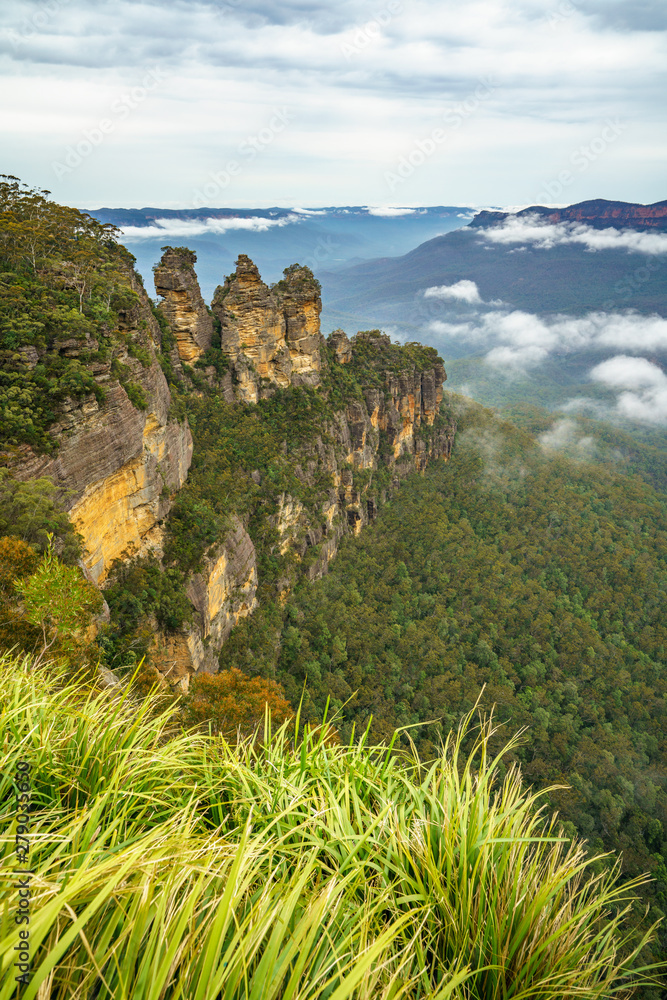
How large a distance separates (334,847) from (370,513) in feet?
133

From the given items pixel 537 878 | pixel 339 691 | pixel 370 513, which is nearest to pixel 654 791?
pixel 339 691

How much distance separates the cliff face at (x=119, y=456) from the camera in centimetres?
1462

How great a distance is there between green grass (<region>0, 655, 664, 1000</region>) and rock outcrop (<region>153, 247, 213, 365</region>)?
2850 centimetres

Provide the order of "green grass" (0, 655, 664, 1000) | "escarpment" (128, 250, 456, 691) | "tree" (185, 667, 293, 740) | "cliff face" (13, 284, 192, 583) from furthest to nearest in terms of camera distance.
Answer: "escarpment" (128, 250, 456, 691) → "cliff face" (13, 284, 192, 583) → "tree" (185, 667, 293, 740) → "green grass" (0, 655, 664, 1000)

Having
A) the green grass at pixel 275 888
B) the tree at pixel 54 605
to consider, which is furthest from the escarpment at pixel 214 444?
the green grass at pixel 275 888

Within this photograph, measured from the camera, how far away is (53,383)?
46.9ft

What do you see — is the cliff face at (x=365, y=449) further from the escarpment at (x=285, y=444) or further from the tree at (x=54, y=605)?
the tree at (x=54, y=605)

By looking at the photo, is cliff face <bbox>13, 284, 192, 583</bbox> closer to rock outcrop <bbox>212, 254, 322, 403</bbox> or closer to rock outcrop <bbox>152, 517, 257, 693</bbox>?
rock outcrop <bbox>152, 517, 257, 693</bbox>

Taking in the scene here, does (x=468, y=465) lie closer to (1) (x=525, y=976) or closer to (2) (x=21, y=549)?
(2) (x=21, y=549)

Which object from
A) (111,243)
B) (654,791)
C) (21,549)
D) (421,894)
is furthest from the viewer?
(654,791)

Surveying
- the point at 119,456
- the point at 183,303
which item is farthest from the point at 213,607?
the point at 183,303

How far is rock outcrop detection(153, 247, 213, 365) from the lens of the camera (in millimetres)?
28203

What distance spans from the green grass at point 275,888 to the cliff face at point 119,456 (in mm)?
11369

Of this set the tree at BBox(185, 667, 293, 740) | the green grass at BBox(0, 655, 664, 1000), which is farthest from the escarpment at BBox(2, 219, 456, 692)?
the green grass at BBox(0, 655, 664, 1000)
